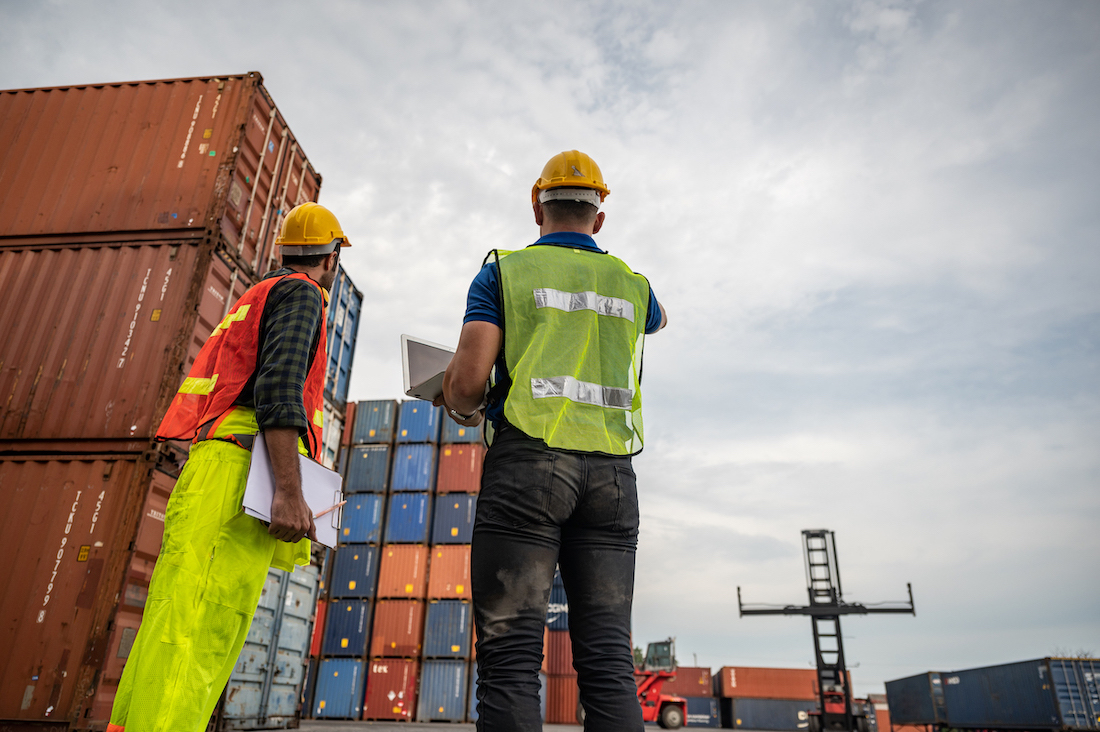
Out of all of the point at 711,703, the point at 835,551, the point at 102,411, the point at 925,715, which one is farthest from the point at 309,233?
the point at 711,703

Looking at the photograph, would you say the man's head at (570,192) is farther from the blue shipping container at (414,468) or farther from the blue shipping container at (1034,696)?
the blue shipping container at (1034,696)

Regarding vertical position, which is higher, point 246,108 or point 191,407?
point 246,108

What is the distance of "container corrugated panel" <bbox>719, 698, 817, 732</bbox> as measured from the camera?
30.6 metres

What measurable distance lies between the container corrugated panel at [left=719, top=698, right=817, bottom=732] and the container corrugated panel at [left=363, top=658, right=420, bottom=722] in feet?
71.4

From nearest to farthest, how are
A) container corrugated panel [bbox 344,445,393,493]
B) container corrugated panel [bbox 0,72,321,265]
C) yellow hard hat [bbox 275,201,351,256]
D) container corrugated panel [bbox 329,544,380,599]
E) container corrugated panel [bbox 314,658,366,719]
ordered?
1. yellow hard hat [bbox 275,201,351,256]
2. container corrugated panel [bbox 0,72,321,265]
3. container corrugated panel [bbox 314,658,366,719]
4. container corrugated panel [bbox 329,544,380,599]
5. container corrugated panel [bbox 344,445,393,493]

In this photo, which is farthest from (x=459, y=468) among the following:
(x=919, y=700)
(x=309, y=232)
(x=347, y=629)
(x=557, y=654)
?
(x=919, y=700)

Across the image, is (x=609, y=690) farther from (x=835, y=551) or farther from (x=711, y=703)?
(x=711, y=703)

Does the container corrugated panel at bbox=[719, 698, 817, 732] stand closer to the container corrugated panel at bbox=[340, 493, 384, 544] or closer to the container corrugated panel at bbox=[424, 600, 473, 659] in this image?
the container corrugated panel at bbox=[424, 600, 473, 659]

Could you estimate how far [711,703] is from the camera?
1300 inches

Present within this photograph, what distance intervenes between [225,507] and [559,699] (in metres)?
21.3

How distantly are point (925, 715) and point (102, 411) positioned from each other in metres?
30.3

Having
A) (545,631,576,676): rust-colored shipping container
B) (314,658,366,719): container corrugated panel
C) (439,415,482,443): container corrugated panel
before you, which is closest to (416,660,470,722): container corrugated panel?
(314,658,366,719): container corrugated panel

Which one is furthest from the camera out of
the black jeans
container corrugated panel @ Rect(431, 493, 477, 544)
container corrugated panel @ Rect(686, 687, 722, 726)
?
container corrugated panel @ Rect(686, 687, 722, 726)

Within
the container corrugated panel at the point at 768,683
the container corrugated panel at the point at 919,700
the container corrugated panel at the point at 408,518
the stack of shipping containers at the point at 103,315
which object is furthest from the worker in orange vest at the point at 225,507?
the container corrugated panel at the point at 768,683
